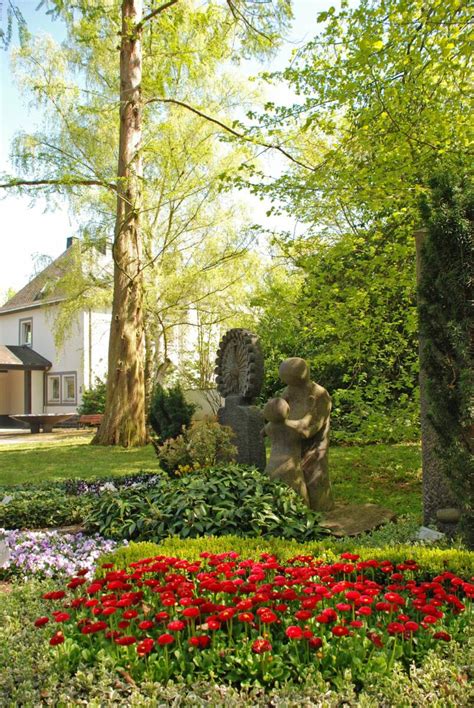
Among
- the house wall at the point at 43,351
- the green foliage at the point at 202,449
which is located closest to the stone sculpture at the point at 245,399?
the green foliage at the point at 202,449

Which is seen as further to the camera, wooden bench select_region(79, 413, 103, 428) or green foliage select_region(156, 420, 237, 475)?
wooden bench select_region(79, 413, 103, 428)

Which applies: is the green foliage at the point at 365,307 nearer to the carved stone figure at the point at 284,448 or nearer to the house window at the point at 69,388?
the carved stone figure at the point at 284,448

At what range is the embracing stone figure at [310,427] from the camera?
6824mm

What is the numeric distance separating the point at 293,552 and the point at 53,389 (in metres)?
27.9

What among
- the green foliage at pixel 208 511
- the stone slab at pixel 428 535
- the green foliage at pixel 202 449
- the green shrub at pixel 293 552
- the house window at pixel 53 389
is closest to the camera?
the green shrub at pixel 293 552

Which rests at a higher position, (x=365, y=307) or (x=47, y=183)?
(x=47, y=183)

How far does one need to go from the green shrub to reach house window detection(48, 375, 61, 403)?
26560 mm

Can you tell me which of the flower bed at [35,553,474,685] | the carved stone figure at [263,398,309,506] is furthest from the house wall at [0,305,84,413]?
the flower bed at [35,553,474,685]

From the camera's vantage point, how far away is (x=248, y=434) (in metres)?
8.90

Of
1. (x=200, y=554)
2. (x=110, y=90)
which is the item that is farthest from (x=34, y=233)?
Answer: (x=200, y=554)

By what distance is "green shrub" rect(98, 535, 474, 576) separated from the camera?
369 centimetres

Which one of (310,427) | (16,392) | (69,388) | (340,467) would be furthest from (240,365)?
(16,392)

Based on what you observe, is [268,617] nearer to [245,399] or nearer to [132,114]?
[245,399]

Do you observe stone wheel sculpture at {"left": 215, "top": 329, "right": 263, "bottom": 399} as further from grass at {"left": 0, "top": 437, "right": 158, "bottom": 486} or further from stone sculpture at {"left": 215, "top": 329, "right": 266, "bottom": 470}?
grass at {"left": 0, "top": 437, "right": 158, "bottom": 486}
